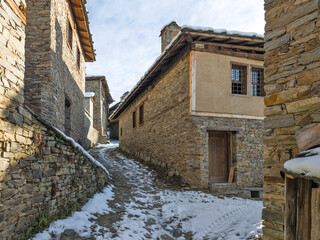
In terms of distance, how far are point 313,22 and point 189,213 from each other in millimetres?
4976

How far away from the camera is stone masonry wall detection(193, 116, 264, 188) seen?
7.88 m

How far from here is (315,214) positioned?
2105 mm

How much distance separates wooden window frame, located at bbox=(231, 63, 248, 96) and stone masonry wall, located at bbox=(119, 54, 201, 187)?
195cm

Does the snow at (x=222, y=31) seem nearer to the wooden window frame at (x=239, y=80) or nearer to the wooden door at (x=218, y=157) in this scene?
the wooden window frame at (x=239, y=80)

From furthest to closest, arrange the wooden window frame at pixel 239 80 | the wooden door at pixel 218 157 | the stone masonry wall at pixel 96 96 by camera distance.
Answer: the stone masonry wall at pixel 96 96
the wooden window frame at pixel 239 80
the wooden door at pixel 218 157

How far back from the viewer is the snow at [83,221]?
3558mm

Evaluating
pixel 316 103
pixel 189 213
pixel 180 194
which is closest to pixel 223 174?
pixel 180 194

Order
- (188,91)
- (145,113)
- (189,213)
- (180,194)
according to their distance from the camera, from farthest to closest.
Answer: (145,113) → (188,91) → (180,194) → (189,213)

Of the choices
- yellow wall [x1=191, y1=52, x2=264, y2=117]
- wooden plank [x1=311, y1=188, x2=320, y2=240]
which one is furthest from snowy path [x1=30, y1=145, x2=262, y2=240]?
yellow wall [x1=191, y1=52, x2=264, y2=117]

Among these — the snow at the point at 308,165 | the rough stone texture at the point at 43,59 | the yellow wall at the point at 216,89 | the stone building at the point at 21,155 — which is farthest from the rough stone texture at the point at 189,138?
the snow at the point at 308,165

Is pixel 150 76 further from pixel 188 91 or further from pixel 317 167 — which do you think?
pixel 317 167

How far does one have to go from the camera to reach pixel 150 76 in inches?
435

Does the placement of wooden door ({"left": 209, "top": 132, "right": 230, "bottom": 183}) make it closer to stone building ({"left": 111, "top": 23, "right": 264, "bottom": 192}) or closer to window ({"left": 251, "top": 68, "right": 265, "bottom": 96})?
stone building ({"left": 111, "top": 23, "right": 264, "bottom": 192})

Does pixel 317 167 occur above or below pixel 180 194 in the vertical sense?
above
